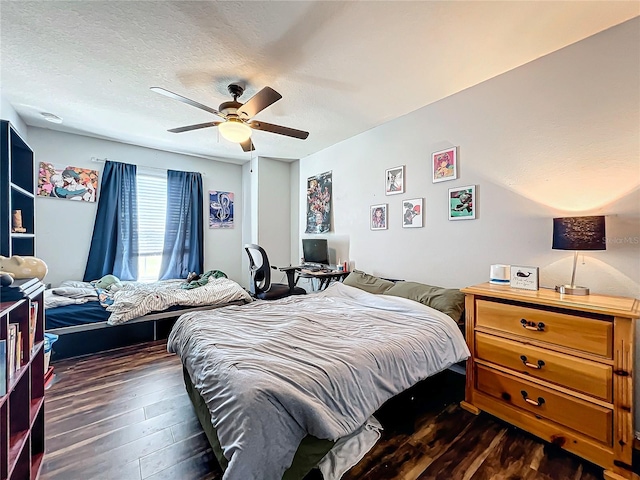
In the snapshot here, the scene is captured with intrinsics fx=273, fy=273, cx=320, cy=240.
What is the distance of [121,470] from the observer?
1.50m

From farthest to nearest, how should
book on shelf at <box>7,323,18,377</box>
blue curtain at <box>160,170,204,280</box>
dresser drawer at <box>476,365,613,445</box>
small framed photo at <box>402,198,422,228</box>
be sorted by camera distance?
blue curtain at <box>160,170,204,280</box>
small framed photo at <box>402,198,422,228</box>
dresser drawer at <box>476,365,613,445</box>
book on shelf at <box>7,323,18,377</box>

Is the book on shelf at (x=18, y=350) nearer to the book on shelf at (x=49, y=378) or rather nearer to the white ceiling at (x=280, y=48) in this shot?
the book on shelf at (x=49, y=378)

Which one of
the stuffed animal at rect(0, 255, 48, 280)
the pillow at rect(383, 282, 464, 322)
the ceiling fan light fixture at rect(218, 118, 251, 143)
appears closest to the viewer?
the stuffed animal at rect(0, 255, 48, 280)

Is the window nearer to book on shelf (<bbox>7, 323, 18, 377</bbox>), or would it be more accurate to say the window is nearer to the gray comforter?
the gray comforter

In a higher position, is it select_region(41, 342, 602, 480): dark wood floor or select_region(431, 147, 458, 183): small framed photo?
select_region(431, 147, 458, 183): small framed photo

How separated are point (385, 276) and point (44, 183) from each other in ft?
15.9

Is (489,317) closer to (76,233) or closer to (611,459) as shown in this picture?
(611,459)

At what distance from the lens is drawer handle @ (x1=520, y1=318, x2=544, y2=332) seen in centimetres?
174

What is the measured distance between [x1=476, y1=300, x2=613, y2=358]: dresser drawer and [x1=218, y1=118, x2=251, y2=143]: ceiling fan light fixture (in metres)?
2.39

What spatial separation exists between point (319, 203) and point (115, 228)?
3189 mm

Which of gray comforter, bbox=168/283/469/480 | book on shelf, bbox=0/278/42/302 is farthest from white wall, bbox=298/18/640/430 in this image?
book on shelf, bbox=0/278/42/302

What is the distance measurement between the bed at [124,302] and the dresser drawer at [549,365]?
3.10m

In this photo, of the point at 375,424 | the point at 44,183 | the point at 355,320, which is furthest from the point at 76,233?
the point at 375,424

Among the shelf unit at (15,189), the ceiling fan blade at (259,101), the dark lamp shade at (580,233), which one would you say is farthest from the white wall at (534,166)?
the shelf unit at (15,189)
